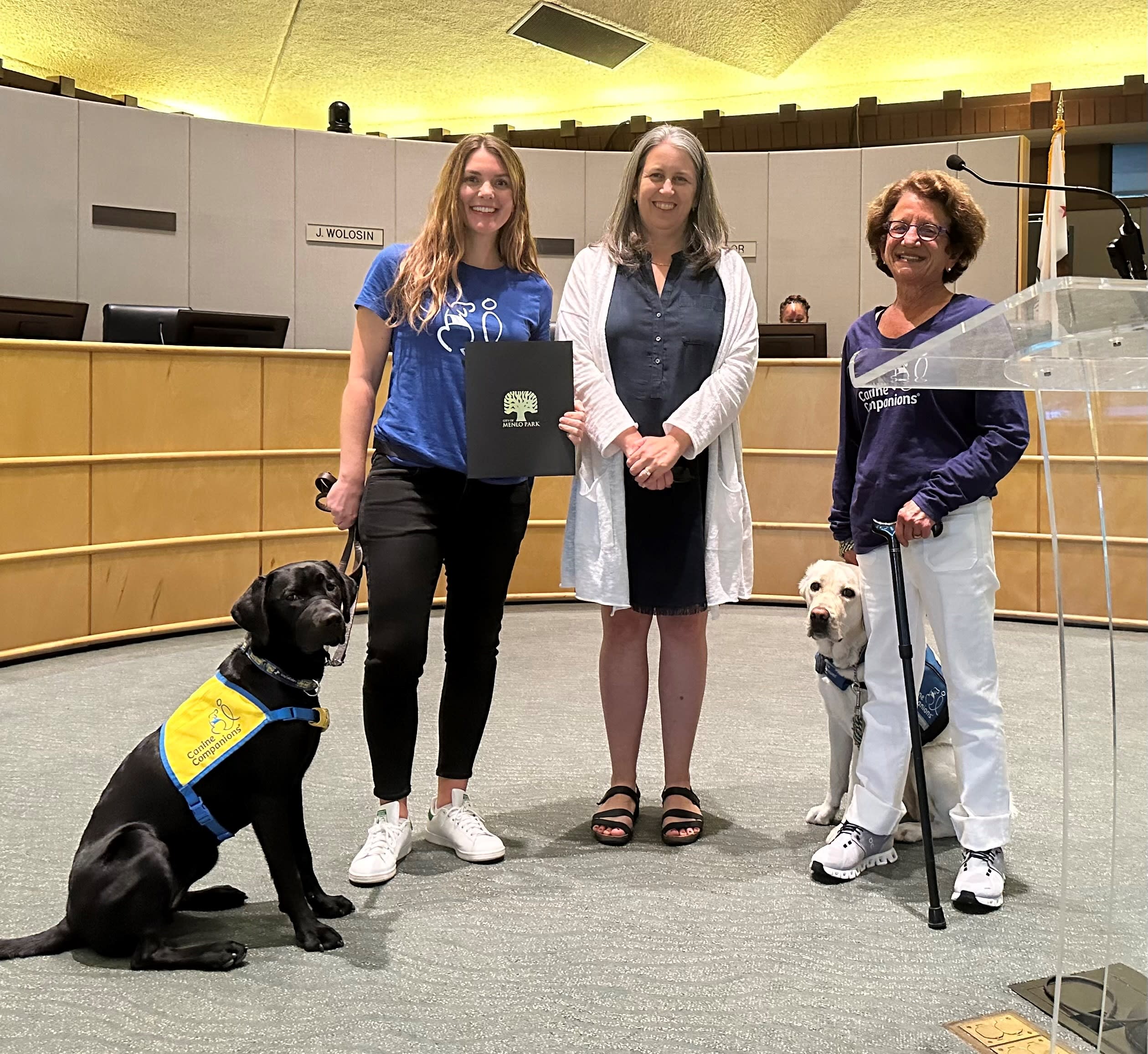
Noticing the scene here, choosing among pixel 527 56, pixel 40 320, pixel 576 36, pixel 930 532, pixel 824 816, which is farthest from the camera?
pixel 527 56

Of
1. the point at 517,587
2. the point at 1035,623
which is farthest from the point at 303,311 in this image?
the point at 1035,623

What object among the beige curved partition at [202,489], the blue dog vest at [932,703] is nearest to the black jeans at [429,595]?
the blue dog vest at [932,703]

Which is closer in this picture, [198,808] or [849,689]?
[198,808]

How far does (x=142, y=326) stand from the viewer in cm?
525

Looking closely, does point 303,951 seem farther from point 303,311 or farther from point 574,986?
point 303,311

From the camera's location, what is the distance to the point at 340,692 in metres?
4.16

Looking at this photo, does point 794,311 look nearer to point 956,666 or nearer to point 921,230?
point 921,230

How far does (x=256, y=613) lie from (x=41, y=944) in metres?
0.70

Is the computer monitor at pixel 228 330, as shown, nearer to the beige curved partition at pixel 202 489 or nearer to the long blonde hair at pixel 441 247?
the beige curved partition at pixel 202 489

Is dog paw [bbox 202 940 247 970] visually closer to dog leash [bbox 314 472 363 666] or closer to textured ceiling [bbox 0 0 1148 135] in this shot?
dog leash [bbox 314 472 363 666]

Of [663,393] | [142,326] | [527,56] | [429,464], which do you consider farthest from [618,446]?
[527,56]

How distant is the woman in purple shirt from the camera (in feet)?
7.30

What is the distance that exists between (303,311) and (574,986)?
266 inches

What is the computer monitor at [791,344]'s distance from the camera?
20.7 ft
